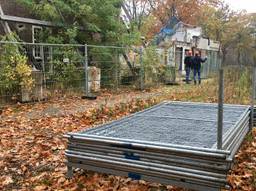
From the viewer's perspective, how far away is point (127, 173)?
434 cm

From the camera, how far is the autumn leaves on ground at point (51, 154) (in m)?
4.69

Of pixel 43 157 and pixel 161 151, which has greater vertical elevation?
pixel 161 151

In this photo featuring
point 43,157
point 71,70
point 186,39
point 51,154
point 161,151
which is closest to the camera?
point 161,151

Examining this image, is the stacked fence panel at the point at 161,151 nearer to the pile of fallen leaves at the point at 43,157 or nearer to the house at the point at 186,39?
the pile of fallen leaves at the point at 43,157

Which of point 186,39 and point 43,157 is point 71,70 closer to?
point 43,157

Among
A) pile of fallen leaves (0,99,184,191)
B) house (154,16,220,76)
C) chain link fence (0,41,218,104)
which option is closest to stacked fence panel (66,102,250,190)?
pile of fallen leaves (0,99,184,191)

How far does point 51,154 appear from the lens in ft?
19.9

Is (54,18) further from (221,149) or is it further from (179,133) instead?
(221,149)

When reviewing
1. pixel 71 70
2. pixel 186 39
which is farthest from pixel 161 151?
pixel 186 39

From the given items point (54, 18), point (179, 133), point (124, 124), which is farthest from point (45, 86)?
point (179, 133)

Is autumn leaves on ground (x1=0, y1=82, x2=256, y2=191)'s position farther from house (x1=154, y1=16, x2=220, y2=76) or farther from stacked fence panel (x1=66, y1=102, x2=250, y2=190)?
house (x1=154, y1=16, x2=220, y2=76)

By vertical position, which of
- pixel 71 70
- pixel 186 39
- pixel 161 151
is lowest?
pixel 161 151

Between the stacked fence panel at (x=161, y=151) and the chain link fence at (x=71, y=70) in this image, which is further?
the chain link fence at (x=71, y=70)

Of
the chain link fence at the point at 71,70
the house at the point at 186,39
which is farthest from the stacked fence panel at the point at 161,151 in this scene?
the house at the point at 186,39
